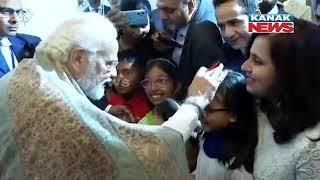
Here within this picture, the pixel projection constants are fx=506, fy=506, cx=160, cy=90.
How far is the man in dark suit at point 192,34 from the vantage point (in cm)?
189

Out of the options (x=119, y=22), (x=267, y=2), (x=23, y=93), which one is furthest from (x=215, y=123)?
(x=119, y=22)

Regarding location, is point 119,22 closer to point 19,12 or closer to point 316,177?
point 19,12

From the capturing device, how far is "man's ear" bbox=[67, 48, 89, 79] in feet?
4.26

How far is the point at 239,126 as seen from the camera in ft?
4.85

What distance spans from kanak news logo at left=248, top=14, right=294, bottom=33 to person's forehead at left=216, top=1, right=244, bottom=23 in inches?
12.0

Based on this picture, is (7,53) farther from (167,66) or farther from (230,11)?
(230,11)

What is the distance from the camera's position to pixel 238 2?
6.07 ft

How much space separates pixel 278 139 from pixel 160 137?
12.2 inches

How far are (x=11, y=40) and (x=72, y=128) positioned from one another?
5.52ft

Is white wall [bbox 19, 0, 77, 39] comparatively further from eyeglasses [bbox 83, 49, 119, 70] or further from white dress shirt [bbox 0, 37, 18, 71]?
eyeglasses [bbox 83, 49, 119, 70]

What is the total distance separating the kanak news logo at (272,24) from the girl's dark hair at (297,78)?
0.02 m

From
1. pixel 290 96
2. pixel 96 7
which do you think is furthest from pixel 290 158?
→ pixel 96 7

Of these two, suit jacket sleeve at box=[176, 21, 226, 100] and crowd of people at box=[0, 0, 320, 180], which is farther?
suit jacket sleeve at box=[176, 21, 226, 100]

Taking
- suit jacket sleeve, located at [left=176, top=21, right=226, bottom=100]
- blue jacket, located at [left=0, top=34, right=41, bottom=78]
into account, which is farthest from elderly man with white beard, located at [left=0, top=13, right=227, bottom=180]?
blue jacket, located at [left=0, top=34, right=41, bottom=78]
